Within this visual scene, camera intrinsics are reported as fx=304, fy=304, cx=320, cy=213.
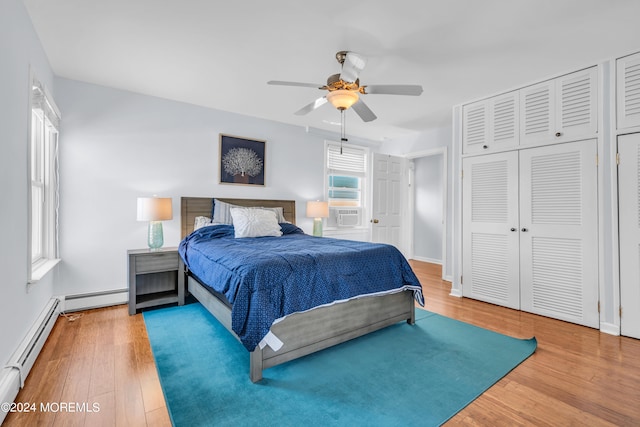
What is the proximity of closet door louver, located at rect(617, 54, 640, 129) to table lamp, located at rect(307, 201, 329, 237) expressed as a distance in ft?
11.1

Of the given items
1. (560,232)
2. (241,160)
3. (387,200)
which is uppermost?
(241,160)

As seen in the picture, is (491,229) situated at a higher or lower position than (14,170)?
lower

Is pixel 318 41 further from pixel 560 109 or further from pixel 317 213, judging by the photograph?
pixel 317 213

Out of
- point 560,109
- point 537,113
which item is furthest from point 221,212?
point 560,109

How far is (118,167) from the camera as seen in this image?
347 centimetres

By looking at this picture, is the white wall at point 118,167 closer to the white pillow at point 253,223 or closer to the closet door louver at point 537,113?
the white pillow at point 253,223

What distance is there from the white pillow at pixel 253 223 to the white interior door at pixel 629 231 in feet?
11.0

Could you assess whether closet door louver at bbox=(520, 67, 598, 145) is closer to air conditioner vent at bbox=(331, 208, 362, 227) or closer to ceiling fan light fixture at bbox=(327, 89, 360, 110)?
ceiling fan light fixture at bbox=(327, 89, 360, 110)

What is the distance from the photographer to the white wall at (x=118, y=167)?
321cm

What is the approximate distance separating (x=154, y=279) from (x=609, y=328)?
15.3ft

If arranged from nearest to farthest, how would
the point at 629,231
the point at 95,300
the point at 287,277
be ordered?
the point at 287,277 → the point at 629,231 → the point at 95,300

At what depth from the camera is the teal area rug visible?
5.27 ft

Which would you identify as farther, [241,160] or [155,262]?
[241,160]

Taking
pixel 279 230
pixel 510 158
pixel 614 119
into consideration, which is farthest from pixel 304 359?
pixel 614 119
